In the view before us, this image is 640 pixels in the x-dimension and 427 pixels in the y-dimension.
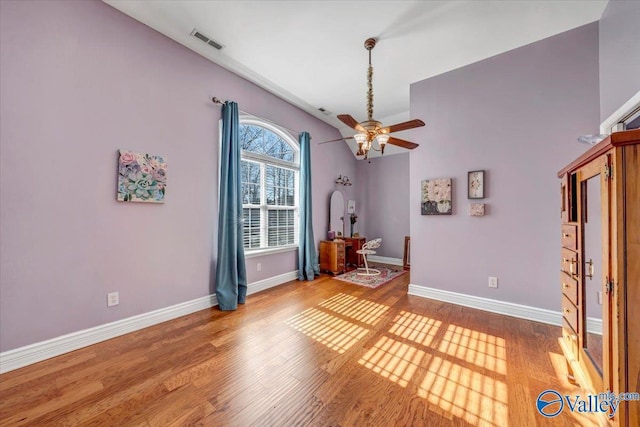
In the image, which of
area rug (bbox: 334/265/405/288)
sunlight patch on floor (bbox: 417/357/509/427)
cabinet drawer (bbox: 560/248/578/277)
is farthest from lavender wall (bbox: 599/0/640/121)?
area rug (bbox: 334/265/405/288)

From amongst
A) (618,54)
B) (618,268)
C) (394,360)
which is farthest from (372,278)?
(618,54)

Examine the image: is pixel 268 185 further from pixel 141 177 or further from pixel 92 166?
pixel 92 166

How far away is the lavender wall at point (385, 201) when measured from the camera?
5723 mm

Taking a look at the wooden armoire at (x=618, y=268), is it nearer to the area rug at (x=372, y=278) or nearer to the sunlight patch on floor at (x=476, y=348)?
the sunlight patch on floor at (x=476, y=348)

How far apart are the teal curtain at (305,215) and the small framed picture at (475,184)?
2537mm

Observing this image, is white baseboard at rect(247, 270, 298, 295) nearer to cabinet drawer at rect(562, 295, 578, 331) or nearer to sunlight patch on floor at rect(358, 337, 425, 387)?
sunlight patch on floor at rect(358, 337, 425, 387)

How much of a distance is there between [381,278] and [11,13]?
16.7 ft

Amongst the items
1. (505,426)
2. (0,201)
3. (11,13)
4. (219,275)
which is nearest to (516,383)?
(505,426)

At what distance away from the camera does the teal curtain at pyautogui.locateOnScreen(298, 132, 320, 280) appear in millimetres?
4340

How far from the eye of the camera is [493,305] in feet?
9.57

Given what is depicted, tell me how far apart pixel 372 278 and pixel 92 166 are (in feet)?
13.4

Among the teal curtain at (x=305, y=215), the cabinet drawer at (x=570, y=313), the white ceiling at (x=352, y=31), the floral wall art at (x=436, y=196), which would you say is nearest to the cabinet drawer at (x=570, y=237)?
the cabinet drawer at (x=570, y=313)

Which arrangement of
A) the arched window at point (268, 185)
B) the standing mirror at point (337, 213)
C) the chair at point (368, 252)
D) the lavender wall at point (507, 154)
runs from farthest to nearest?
→ the standing mirror at point (337, 213)
the chair at point (368, 252)
the arched window at point (268, 185)
the lavender wall at point (507, 154)

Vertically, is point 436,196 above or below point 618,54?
below
